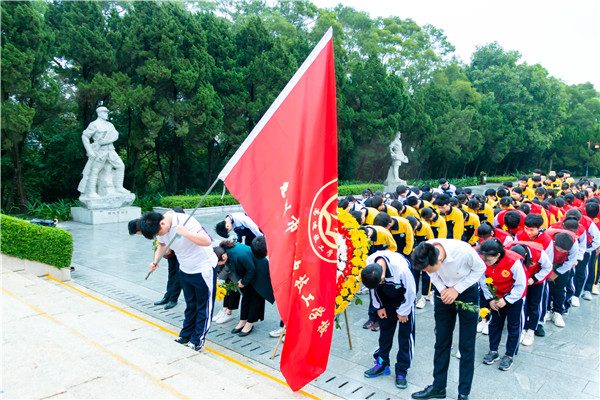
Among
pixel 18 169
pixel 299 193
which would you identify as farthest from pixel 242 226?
pixel 18 169

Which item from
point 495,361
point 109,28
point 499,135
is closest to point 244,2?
point 109,28

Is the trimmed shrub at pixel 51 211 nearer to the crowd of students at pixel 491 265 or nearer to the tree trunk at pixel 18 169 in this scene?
the tree trunk at pixel 18 169

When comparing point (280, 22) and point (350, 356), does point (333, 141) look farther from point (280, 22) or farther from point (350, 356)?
point (280, 22)

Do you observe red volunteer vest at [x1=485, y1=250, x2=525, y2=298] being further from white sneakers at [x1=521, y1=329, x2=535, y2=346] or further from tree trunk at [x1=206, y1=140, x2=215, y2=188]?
tree trunk at [x1=206, y1=140, x2=215, y2=188]

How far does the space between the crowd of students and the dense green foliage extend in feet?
34.1

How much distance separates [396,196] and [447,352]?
5402mm

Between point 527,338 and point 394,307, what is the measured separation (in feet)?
6.68

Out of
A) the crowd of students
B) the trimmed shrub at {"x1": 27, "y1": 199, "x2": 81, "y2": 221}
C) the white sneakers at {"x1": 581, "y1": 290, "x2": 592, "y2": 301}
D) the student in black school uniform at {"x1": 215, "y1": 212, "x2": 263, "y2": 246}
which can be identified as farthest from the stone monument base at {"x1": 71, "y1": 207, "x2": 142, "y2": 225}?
the white sneakers at {"x1": 581, "y1": 290, "x2": 592, "y2": 301}

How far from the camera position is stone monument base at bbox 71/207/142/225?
1221 cm

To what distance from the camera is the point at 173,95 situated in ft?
50.4

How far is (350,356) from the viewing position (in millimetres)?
4406

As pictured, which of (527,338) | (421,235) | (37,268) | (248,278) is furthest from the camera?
(37,268)

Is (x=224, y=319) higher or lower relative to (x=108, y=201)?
lower

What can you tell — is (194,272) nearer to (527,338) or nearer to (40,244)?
(527,338)
